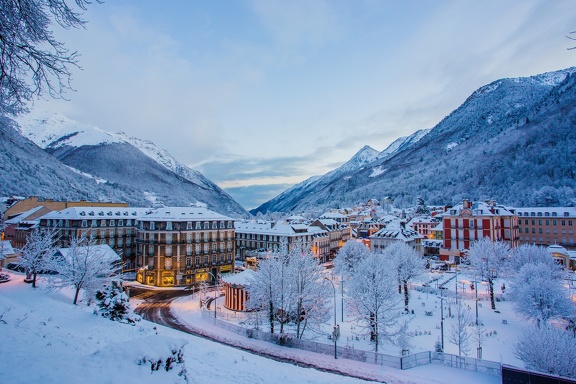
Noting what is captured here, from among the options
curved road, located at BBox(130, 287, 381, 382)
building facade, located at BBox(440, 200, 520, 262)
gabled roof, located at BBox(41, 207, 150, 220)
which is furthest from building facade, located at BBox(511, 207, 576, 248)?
gabled roof, located at BBox(41, 207, 150, 220)

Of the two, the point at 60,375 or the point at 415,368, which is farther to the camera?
the point at 415,368

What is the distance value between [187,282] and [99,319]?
3608 centimetres

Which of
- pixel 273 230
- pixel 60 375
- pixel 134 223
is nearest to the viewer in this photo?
pixel 60 375

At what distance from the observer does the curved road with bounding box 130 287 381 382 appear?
27613 mm

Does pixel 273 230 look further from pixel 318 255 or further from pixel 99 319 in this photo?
pixel 99 319

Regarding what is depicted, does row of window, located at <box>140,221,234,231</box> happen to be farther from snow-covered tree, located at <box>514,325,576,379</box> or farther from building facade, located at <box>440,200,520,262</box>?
building facade, located at <box>440,200,520,262</box>

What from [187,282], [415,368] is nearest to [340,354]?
[415,368]

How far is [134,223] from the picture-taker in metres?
75.3

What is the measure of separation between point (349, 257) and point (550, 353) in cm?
4911

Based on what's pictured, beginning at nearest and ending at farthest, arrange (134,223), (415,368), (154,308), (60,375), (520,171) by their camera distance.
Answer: (60,375) → (415,368) → (154,308) → (134,223) → (520,171)

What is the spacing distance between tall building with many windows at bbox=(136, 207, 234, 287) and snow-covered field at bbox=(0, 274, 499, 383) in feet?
96.9

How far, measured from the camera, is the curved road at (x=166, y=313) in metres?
27.6

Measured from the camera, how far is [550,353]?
870 inches

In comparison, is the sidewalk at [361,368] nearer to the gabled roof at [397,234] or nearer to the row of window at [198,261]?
the row of window at [198,261]
